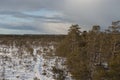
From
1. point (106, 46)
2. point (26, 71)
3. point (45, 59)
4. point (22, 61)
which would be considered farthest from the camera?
point (45, 59)

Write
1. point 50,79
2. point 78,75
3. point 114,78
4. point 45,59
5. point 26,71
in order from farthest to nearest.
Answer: point 45,59 < point 26,71 < point 50,79 < point 78,75 < point 114,78

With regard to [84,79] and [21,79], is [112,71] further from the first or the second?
[21,79]

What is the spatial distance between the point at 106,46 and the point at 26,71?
914 cm

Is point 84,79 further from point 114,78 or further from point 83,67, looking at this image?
point 114,78

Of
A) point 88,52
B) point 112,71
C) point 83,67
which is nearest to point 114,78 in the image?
point 112,71

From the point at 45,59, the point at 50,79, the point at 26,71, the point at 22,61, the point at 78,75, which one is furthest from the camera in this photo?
the point at 45,59

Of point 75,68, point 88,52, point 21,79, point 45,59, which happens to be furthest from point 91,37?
point 45,59

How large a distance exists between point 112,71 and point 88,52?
256 inches

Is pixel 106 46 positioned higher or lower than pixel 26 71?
higher

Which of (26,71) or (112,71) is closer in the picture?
(112,71)

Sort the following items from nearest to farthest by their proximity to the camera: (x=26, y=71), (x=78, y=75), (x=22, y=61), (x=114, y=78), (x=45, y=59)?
(x=114, y=78), (x=78, y=75), (x=26, y=71), (x=22, y=61), (x=45, y=59)

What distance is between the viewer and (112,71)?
24406 mm

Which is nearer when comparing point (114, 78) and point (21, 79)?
point (114, 78)

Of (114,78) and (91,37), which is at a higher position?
(91,37)
